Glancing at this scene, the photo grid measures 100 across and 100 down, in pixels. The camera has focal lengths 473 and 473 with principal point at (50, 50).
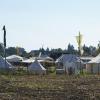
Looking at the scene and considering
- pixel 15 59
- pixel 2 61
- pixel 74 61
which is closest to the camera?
pixel 2 61

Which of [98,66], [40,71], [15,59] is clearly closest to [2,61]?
[40,71]

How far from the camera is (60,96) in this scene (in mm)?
23297

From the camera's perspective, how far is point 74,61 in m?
77.6

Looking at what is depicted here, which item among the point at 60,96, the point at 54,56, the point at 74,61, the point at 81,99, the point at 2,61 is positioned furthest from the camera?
the point at 54,56

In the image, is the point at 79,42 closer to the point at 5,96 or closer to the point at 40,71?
the point at 40,71

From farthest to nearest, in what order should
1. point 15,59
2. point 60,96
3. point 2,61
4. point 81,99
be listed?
point 15,59 → point 2,61 → point 60,96 → point 81,99

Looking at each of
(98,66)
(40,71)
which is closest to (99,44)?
(98,66)

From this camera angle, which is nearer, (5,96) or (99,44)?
(5,96)

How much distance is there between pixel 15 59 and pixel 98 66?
4369 cm

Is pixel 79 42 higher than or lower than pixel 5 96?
higher

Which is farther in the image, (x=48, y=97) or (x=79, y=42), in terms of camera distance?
(x=79, y=42)

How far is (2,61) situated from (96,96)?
1778 inches

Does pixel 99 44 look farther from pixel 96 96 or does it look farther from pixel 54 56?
pixel 96 96

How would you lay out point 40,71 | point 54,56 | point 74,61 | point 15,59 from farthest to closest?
1. point 54,56
2. point 15,59
3. point 74,61
4. point 40,71
